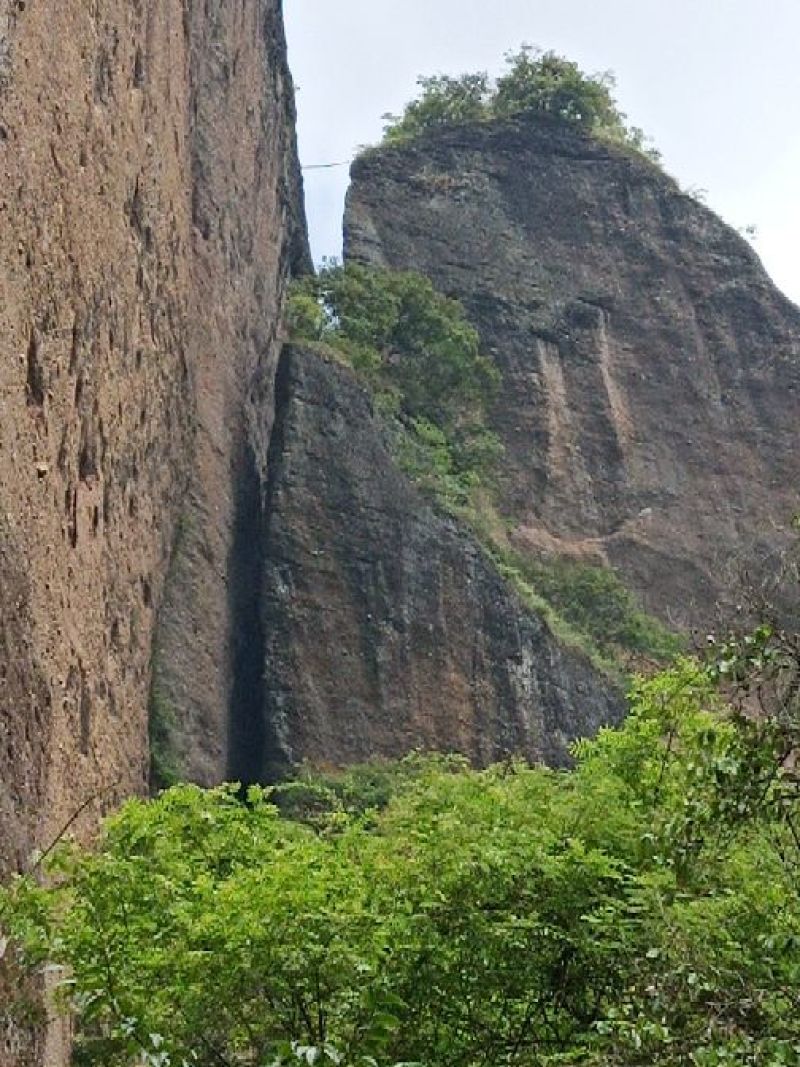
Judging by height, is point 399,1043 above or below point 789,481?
below

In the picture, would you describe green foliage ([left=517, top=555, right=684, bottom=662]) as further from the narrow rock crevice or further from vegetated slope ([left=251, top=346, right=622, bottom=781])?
the narrow rock crevice

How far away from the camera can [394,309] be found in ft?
98.6

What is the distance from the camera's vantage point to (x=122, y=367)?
16703 millimetres

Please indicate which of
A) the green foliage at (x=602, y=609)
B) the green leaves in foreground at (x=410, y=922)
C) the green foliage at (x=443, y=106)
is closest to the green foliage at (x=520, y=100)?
the green foliage at (x=443, y=106)

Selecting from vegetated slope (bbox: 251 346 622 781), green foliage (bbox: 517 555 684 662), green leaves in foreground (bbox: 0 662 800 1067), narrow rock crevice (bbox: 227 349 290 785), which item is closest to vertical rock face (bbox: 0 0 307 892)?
narrow rock crevice (bbox: 227 349 290 785)

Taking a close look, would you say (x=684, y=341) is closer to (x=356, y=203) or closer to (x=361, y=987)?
(x=356, y=203)

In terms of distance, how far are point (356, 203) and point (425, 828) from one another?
85.9ft

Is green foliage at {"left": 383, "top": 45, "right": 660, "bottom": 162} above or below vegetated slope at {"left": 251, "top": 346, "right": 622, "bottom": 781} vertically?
above

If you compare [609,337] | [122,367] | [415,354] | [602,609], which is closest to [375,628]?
[602,609]

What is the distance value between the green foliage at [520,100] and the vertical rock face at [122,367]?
33.3 feet

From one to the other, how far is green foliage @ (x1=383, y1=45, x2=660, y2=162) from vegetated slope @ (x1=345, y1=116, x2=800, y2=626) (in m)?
0.57

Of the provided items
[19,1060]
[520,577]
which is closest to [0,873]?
[19,1060]

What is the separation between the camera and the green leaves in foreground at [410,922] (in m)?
8.62

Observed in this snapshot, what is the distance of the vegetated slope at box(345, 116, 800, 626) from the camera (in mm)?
33031
